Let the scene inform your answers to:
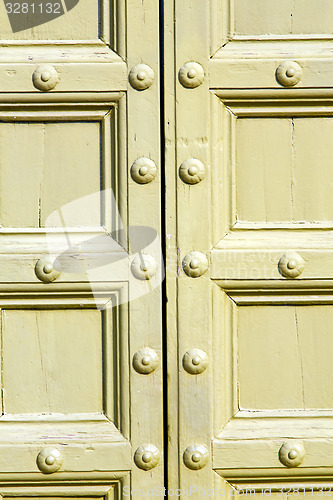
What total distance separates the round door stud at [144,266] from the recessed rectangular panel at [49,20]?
0.40 metres

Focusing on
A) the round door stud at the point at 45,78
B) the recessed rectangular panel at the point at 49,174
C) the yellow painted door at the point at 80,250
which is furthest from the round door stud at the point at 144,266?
the round door stud at the point at 45,78

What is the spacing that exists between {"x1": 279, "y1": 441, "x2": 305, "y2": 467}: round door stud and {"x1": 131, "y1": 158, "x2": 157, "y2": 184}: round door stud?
0.52m

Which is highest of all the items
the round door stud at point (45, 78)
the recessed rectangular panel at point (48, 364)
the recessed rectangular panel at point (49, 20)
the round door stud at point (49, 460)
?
the recessed rectangular panel at point (49, 20)

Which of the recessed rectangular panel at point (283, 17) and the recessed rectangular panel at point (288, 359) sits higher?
the recessed rectangular panel at point (283, 17)

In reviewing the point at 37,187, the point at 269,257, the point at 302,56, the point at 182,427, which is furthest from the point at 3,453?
the point at 302,56

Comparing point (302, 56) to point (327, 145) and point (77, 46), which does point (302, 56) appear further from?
point (77, 46)

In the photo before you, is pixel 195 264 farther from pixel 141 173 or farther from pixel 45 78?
pixel 45 78

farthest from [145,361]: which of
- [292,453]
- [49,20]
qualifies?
[49,20]

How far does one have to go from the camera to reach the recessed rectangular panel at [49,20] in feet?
2.93

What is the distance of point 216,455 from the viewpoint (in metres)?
0.88

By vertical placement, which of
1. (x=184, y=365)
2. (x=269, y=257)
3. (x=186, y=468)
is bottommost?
(x=186, y=468)

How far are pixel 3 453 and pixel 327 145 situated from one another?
787 mm

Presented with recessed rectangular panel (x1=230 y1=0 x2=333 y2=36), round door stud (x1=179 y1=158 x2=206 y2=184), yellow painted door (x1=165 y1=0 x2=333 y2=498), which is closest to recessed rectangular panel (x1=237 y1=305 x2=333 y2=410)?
yellow painted door (x1=165 y1=0 x2=333 y2=498)

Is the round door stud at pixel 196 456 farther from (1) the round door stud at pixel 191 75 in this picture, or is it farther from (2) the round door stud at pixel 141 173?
(1) the round door stud at pixel 191 75
